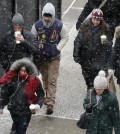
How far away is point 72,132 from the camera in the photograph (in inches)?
356

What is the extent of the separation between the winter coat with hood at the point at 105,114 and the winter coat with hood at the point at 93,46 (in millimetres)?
1659

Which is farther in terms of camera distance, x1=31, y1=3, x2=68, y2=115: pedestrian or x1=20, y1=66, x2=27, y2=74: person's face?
x1=31, y1=3, x2=68, y2=115: pedestrian

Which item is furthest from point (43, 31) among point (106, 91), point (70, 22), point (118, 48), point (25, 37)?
point (70, 22)

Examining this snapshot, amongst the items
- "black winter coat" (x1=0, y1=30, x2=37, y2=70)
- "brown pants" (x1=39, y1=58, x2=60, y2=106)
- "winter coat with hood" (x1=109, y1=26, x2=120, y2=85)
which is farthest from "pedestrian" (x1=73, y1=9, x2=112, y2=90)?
"black winter coat" (x1=0, y1=30, x2=37, y2=70)

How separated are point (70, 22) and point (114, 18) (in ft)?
11.5

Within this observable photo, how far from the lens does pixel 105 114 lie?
24.9 feet

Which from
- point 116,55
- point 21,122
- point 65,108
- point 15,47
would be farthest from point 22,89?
point 65,108

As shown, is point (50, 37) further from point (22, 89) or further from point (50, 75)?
point (22, 89)

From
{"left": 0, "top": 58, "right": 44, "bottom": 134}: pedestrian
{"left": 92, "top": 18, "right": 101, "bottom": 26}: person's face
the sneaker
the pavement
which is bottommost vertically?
the pavement

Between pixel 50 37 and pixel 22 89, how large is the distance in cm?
159

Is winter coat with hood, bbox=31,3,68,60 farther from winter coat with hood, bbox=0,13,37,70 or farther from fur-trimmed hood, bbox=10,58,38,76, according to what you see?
fur-trimmed hood, bbox=10,58,38,76

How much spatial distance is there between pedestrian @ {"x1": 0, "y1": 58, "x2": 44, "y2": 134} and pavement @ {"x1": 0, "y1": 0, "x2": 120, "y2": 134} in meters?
1.00

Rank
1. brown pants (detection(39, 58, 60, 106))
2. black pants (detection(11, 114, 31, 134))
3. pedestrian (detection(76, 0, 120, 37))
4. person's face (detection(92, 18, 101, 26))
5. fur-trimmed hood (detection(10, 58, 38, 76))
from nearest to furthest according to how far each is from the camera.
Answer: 1. fur-trimmed hood (detection(10, 58, 38, 76))
2. black pants (detection(11, 114, 31, 134))
3. person's face (detection(92, 18, 101, 26))
4. brown pants (detection(39, 58, 60, 106))
5. pedestrian (detection(76, 0, 120, 37))

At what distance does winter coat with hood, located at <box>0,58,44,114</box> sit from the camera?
7977 mm
